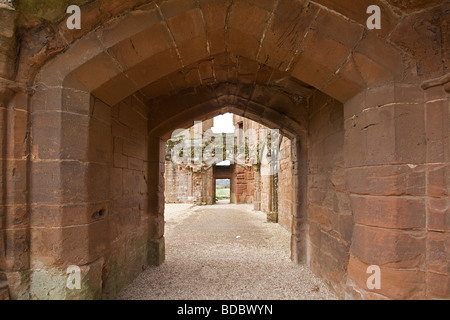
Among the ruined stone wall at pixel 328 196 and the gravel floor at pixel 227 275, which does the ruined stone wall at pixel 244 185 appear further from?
the ruined stone wall at pixel 328 196

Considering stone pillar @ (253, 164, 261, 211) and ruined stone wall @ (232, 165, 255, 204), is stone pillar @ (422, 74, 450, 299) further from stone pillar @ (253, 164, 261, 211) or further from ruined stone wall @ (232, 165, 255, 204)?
ruined stone wall @ (232, 165, 255, 204)

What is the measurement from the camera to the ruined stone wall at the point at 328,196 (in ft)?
8.86

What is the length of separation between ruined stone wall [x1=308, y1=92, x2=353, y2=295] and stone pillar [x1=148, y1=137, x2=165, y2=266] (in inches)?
96.2

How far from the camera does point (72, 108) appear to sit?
1.91 meters

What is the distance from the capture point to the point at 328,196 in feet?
10.3

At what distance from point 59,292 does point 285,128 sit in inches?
148

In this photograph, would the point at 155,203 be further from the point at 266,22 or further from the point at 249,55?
the point at 266,22

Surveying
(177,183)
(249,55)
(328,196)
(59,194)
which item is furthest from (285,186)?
(177,183)

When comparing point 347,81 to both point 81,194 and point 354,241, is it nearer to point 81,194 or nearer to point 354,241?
point 354,241

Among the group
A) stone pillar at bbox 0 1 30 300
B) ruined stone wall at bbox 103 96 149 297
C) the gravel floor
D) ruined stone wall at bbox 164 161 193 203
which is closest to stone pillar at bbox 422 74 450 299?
the gravel floor

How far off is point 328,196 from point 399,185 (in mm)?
1487

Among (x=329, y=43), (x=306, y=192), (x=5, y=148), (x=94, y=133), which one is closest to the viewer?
(x=5, y=148)

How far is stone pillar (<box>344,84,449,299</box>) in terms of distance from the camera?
5.45 feet

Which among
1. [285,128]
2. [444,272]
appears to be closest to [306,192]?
[285,128]
